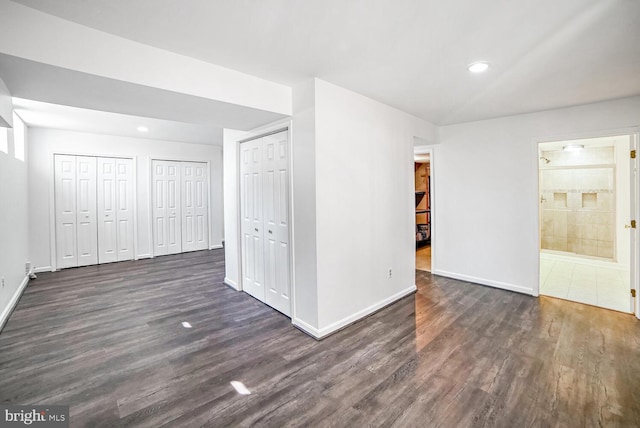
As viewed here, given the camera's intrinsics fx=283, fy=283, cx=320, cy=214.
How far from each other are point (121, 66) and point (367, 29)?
1.69 meters

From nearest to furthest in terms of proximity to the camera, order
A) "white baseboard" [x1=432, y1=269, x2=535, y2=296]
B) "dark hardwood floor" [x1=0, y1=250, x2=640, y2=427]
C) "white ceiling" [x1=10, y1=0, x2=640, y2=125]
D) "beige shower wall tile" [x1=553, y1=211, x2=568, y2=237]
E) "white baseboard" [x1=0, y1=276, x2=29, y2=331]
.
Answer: "white ceiling" [x1=10, y1=0, x2=640, y2=125], "dark hardwood floor" [x1=0, y1=250, x2=640, y2=427], "white baseboard" [x1=0, y1=276, x2=29, y2=331], "white baseboard" [x1=432, y1=269, x2=535, y2=296], "beige shower wall tile" [x1=553, y1=211, x2=568, y2=237]

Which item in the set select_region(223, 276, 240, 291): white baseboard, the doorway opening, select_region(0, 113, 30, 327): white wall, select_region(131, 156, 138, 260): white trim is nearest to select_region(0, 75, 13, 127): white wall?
select_region(0, 113, 30, 327): white wall

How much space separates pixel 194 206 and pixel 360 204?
521 cm

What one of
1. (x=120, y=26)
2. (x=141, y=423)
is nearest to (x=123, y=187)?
(x=120, y=26)

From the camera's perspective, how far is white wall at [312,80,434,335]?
2.75 m

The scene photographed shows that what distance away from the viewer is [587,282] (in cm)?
429

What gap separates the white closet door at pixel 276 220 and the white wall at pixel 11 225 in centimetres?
282

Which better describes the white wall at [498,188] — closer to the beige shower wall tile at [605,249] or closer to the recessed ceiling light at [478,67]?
the recessed ceiling light at [478,67]

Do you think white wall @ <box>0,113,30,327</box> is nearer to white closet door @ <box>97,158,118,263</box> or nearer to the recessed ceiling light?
white closet door @ <box>97,158,118,263</box>

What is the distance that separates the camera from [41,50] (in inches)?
66.5

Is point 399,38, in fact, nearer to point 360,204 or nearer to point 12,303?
point 360,204

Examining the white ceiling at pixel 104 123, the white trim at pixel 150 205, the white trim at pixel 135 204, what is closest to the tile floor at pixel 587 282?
the white ceiling at pixel 104 123

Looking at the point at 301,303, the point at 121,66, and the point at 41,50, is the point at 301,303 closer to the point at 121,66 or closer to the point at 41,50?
the point at 121,66
